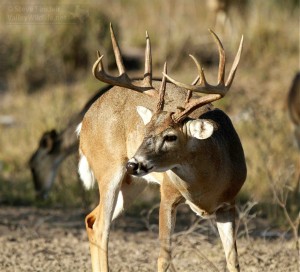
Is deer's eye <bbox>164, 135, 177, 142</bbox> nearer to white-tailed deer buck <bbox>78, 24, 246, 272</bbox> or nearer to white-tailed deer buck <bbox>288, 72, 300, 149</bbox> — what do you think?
white-tailed deer buck <bbox>78, 24, 246, 272</bbox>

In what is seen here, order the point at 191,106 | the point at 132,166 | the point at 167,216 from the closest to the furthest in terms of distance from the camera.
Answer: the point at 132,166
the point at 191,106
the point at 167,216

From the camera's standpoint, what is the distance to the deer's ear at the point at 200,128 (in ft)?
20.7

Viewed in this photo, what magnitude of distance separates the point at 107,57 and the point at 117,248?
22.4ft

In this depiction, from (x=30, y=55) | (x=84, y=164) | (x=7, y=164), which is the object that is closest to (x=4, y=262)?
(x=84, y=164)

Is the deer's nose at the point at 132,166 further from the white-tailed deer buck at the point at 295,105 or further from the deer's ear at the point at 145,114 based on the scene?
the white-tailed deer buck at the point at 295,105

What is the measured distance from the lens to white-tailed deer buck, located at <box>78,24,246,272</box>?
6.37 metres

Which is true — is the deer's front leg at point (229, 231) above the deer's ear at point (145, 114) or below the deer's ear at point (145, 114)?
below

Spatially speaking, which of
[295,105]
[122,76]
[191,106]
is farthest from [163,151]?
[295,105]

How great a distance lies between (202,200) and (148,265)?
4.85 ft

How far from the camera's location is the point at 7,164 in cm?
1198

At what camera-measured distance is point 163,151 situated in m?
6.33

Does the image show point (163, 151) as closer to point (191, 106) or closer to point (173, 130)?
point (173, 130)

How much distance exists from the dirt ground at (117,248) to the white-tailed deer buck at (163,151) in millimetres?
488

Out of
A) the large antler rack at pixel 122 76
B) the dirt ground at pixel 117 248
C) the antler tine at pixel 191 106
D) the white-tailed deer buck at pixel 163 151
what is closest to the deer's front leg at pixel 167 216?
the white-tailed deer buck at pixel 163 151
